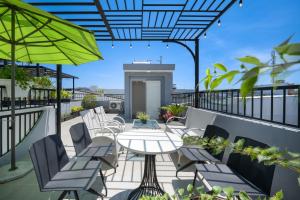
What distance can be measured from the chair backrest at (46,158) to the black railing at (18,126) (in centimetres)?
147

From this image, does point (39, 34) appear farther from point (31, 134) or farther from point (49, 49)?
point (31, 134)

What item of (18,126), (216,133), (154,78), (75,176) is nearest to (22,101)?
(18,126)

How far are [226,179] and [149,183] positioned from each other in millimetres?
1119

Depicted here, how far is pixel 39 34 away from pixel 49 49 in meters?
0.32

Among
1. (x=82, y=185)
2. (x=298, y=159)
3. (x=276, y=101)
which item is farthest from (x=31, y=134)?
(x=276, y=101)

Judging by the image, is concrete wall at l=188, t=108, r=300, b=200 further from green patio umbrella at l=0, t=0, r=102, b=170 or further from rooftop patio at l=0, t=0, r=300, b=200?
green patio umbrella at l=0, t=0, r=102, b=170

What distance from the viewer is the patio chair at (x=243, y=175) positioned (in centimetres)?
194

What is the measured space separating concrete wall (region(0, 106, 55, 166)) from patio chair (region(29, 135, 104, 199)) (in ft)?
5.76

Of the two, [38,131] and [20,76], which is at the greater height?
[20,76]

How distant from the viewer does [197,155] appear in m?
3.09

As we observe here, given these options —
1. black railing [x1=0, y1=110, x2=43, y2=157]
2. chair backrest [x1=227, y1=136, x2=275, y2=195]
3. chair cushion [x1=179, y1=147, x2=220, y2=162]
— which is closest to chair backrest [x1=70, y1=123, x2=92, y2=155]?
black railing [x1=0, y1=110, x2=43, y2=157]

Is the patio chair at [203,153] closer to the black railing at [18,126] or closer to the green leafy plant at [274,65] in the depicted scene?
the green leafy plant at [274,65]

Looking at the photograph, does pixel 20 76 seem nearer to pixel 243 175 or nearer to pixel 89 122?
pixel 89 122

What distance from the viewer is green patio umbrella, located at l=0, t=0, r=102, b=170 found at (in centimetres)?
270
